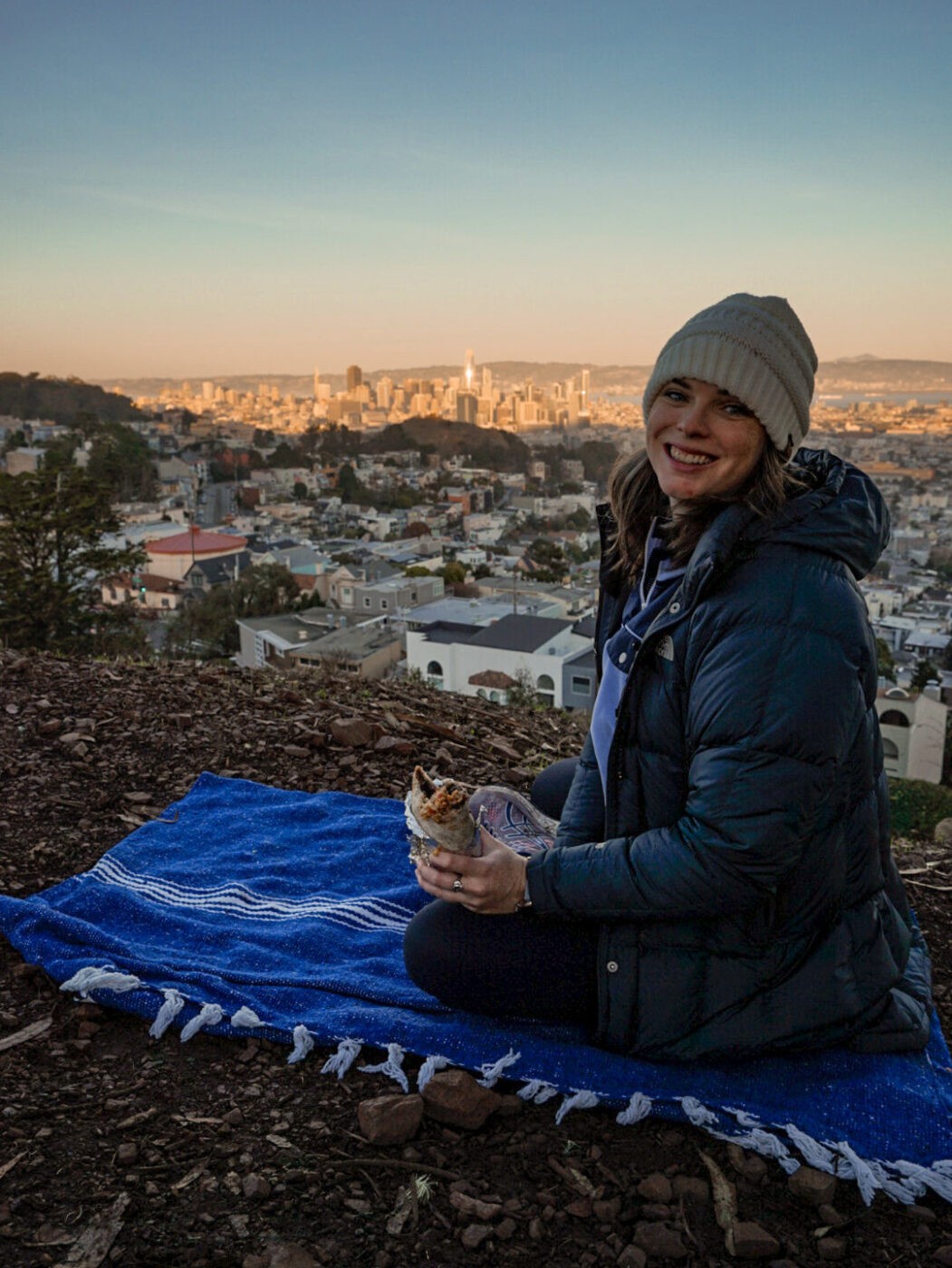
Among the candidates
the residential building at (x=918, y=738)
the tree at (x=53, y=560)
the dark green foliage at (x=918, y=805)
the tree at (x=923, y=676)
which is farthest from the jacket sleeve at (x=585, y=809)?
the tree at (x=923, y=676)

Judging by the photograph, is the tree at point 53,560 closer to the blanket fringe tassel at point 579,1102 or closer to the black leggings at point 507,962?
the black leggings at point 507,962

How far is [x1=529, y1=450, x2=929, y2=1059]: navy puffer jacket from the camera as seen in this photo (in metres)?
0.96

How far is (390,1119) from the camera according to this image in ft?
3.53

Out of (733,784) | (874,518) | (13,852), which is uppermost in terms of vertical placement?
(874,518)

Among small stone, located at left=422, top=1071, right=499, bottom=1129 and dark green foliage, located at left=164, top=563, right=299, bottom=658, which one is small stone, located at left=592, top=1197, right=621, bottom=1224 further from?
dark green foliage, located at left=164, top=563, right=299, bottom=658

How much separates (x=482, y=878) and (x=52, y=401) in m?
55.1

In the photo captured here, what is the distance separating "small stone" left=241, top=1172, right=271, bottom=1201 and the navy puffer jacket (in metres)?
0.42

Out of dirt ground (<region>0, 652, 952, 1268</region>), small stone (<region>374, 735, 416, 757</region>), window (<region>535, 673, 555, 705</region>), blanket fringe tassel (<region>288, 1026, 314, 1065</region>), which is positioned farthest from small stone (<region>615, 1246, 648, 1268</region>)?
window (<region>535, 673, 555, 705</region>)

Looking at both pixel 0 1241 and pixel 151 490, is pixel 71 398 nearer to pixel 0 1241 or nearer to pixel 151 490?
pixel 151 490

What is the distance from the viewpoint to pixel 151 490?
33.7 metres

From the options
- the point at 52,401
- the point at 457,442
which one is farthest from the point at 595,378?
the point at 52,401

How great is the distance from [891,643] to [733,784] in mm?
19728

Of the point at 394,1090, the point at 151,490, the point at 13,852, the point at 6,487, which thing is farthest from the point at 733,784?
the point at 151,490

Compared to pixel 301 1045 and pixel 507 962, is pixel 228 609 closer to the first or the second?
pixel 301 1045
